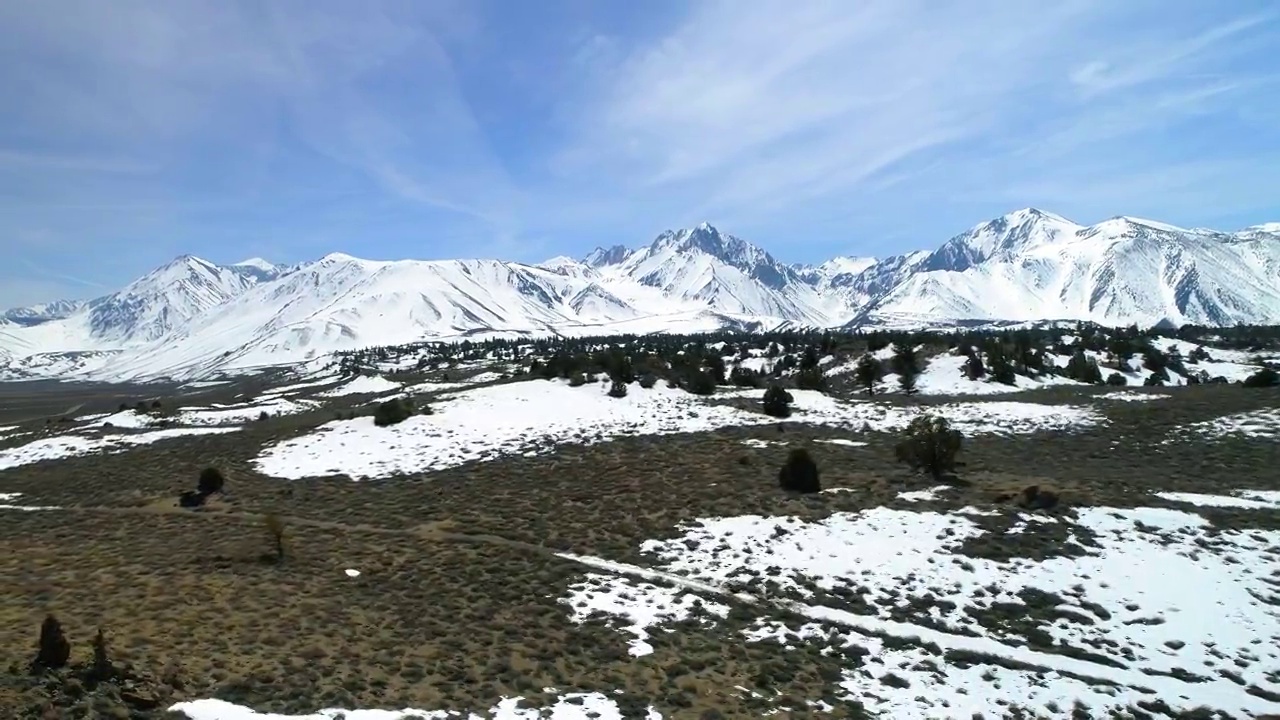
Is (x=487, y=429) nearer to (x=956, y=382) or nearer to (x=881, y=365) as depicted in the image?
(x=956, y=382)

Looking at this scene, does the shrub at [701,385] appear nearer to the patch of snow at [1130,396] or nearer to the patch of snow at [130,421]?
the patch of snow at [1130,396]

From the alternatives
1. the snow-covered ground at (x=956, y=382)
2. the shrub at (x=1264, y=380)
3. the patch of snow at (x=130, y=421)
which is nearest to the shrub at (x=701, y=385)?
the snow-covered ground at (x=956, y=382)

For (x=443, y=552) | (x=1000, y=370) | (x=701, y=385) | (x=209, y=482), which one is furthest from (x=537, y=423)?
(x=1000, y=370)

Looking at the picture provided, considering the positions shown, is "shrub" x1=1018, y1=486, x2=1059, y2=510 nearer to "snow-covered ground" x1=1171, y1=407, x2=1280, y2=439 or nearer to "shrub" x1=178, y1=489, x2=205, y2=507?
"snow-covered ground" x1=1171, y1=407, x2=1280, y2=439

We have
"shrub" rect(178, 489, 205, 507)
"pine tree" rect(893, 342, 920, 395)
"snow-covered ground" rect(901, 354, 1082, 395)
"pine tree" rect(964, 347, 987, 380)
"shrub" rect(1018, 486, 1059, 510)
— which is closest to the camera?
"shrub" rect(1018, 486, 1059, 510)

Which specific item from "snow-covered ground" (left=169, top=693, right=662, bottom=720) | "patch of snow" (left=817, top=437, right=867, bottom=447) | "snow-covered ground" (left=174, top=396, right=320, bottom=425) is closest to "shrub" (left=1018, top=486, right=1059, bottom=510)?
"patch of snow" (left=817, top=437, right=867, bottom=447)

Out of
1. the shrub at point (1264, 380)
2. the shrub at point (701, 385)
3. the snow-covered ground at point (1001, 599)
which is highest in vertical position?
the shrub at point (701, 385)
